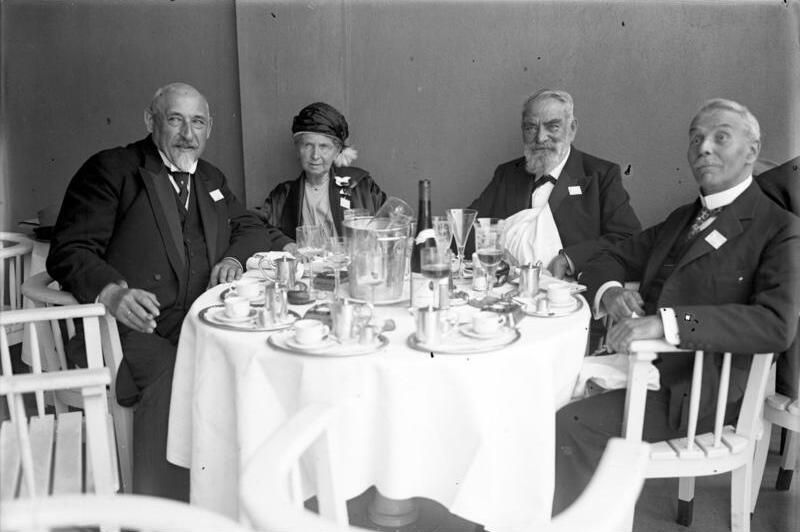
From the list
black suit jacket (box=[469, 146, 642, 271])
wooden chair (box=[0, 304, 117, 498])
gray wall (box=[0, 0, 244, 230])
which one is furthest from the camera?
gray wall (box=[0, 0, 244, 230])

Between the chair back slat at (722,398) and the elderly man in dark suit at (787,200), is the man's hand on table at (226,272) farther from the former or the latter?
the elderly man in dark suit at (787,200)

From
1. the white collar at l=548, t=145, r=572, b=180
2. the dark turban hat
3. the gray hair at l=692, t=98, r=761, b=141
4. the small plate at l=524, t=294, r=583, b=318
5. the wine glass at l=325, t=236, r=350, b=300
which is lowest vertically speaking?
the small plate at l=524, t=294, r=583, b=318

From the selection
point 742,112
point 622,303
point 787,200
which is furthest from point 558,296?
point 787,200

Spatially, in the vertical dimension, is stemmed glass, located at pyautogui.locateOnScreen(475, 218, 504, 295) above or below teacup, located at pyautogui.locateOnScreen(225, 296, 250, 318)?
above

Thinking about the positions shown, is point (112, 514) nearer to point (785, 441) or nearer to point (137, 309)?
point (137, 309)

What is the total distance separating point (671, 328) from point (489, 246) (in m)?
0.63

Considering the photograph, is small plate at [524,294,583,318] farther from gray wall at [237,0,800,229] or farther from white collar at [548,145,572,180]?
gray wall at [237,0,800,229]

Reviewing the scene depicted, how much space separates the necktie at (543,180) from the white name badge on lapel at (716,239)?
140cm

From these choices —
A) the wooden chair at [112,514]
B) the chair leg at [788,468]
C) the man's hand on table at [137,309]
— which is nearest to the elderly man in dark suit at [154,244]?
the man's hand on table at [137,309]

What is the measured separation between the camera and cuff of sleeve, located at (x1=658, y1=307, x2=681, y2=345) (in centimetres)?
209

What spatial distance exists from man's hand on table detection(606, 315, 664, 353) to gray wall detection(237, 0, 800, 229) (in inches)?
77.5

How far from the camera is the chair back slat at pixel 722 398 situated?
2070 millimetres

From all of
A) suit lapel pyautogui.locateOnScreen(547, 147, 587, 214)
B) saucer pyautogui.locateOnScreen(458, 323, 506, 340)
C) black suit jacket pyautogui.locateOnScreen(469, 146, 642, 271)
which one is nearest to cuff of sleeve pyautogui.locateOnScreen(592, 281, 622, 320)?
saucer pyautogui.locateOnScreen(458, 323, 506, 340)

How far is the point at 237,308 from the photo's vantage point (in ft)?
6.84
